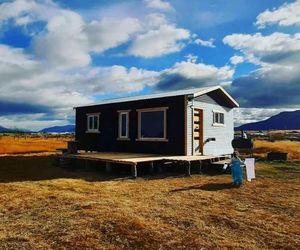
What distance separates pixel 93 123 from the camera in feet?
73.6

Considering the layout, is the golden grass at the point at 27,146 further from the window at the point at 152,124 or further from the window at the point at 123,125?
the window at the point at 152,124

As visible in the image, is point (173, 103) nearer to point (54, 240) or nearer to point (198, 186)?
point (198, 186)

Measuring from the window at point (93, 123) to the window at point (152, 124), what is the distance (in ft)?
13.5

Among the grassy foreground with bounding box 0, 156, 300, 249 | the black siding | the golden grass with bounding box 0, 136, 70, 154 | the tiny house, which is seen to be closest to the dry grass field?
the grassy foreground with bounding box 0, 156, 300, 249

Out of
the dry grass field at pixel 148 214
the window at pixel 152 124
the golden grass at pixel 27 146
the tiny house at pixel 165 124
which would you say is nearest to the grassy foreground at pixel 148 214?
the dry grass field at pixel 148 214

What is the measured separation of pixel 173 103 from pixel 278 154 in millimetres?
9111

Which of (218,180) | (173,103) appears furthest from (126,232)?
(173,103)

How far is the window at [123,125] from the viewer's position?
19766mm

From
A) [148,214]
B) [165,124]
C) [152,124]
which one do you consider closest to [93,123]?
[152,124]

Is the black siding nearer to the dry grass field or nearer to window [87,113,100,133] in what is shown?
window [87,113,100,133]

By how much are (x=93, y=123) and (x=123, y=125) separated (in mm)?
3208

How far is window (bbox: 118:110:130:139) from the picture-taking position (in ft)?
64.8

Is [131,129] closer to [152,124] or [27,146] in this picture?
[152,124]

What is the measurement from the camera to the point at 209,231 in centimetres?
683
